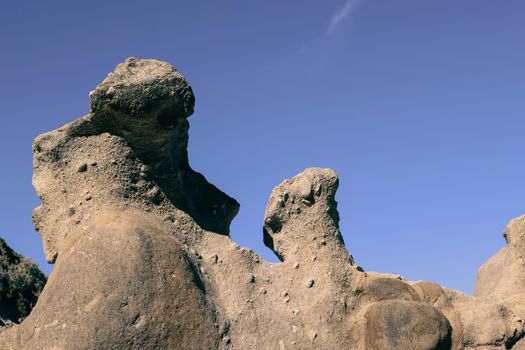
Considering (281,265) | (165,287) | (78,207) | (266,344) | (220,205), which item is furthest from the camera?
(220,205)

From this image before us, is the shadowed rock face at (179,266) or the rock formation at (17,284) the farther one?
the rock formation at (17,284)

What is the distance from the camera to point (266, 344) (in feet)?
16.2

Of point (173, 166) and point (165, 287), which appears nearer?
point (165, 287)

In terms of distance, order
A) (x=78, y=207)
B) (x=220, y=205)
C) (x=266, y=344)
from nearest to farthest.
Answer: (x=266, y=344)
(x=78, y=207)
(x=220, y=205)

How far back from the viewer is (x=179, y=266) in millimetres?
4832

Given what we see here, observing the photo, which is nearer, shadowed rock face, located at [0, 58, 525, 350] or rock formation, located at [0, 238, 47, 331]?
shadowed rock face, located at [0, 58, 525, 350]

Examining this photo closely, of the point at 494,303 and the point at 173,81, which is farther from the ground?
the point at 173,81

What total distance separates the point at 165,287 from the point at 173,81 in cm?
164

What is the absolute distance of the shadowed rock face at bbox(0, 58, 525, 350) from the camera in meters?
4.50

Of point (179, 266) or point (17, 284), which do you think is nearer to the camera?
point (179, 266)

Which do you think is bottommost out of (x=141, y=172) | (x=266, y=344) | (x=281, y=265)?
(x=266, y=344)

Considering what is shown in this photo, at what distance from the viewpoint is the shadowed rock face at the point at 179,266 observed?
4504 mm

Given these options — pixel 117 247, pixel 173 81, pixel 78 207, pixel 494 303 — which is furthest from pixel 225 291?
pixel 494 303

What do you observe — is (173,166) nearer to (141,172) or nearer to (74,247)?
(141,172)
